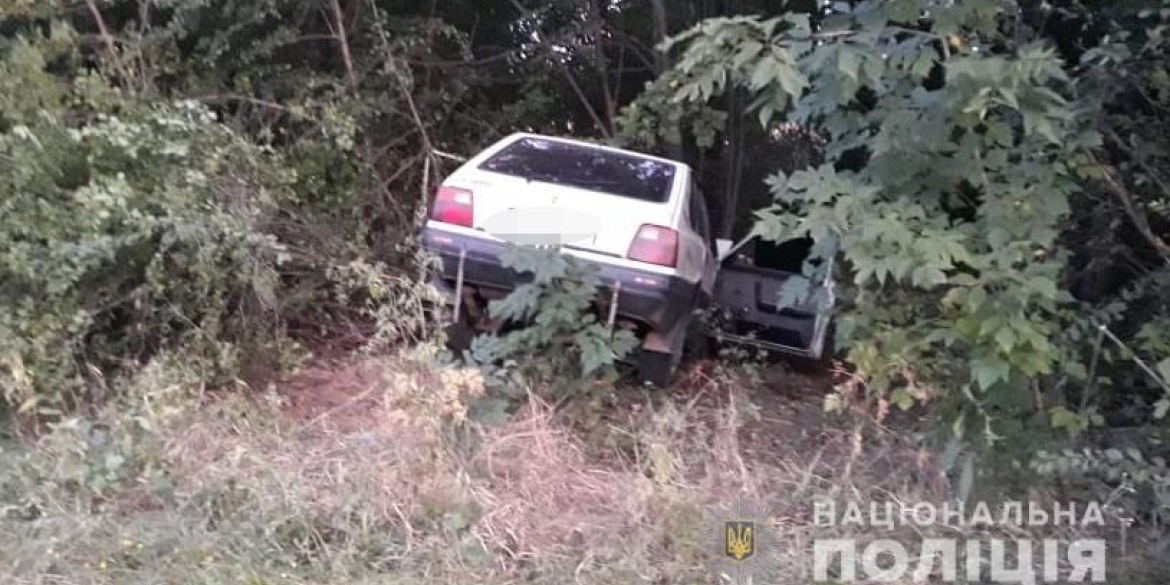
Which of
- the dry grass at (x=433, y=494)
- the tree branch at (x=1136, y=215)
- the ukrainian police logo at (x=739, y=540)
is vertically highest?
the tree branch at (x=1136, y=215)

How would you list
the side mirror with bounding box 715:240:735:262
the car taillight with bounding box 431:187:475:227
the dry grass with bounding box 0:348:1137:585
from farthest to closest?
the side mirror with bounding box 715:240:735:262 < the car taillight with bounding box 431:187:475:227 < the dry grass with bounding box 0:348:1137:585

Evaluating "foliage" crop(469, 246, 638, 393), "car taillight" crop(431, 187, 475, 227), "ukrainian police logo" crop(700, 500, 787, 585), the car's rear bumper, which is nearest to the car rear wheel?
the car's rear bumper

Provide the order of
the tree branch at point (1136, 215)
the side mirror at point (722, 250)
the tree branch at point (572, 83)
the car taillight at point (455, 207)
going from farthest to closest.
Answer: the tree branch at point (572, 83), the side mirror at point (722, 250), the car taillight at point (455, 207), the tree branch at point (1136, 215)

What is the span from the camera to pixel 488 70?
11.4 m

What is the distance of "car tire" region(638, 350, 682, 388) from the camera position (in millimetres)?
7141

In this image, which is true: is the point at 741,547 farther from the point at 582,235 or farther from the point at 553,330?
the point at 582,235

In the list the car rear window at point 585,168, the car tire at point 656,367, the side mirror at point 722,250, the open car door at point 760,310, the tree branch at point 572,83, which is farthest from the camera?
the tree branch at point 572,83

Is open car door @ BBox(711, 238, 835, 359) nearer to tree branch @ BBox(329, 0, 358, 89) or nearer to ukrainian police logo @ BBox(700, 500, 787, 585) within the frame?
ukrainian police logo @ BBox(700, 500, 787, 585)

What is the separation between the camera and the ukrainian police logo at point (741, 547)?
499 cm

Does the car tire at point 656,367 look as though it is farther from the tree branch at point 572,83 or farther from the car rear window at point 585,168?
the tree branch at point 572,83

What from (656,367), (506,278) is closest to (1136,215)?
(656,367)

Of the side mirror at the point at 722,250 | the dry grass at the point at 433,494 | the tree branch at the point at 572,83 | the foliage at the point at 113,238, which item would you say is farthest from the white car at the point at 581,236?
the tree branch at the point at 572,83

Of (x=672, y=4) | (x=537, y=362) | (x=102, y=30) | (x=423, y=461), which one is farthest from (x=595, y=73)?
(x=423, y=461)

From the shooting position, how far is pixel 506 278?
264 inches
